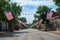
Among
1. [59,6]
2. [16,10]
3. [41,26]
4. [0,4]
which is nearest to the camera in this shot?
[59,6]

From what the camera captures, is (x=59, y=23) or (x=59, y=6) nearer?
(x=59, y=6)

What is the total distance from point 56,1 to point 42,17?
77.0 m

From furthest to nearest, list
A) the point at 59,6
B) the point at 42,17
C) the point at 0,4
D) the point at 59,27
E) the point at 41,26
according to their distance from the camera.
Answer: the point at 41,26 < the point at 42,17 < the point at 59,27 < the point at 0,4 < the point at 59,6

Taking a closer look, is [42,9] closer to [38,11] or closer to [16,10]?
[38,11]

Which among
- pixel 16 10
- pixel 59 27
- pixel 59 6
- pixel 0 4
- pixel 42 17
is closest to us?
pixel 59 6

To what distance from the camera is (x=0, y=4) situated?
50.3m

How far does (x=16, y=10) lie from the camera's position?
10244cm

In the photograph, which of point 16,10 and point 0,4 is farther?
point 16,10

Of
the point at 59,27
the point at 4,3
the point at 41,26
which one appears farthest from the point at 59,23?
the point at 41,26

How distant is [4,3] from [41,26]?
313 ft

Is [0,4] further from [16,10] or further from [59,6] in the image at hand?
[16,10]

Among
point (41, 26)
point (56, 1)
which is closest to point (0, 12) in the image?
point (56, 1)

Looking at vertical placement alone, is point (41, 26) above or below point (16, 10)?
below

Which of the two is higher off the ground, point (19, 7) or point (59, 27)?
point (19, 7)
